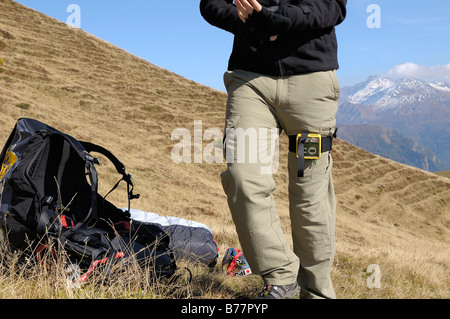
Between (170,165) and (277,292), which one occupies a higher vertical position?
(277,292)

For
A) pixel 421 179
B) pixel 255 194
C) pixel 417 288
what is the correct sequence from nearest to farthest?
pixel 255 194, pixel 417 288, pixel 421 179

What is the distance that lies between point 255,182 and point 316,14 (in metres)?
1.00

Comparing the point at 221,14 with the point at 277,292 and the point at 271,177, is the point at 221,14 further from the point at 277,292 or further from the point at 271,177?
the point at 277,292

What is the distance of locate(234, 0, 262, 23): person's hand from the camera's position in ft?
6.75

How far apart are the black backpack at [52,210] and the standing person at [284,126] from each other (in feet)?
2.63

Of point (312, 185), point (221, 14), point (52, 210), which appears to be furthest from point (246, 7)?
point (52, 210)

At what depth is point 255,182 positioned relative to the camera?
2305mm

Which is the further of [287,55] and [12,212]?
[12,212]

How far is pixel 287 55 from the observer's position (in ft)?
7.95

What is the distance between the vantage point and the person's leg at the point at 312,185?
2.44 metres

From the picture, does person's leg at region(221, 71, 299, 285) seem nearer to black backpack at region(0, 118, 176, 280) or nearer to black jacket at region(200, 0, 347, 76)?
black jacket at region(200, 0, 347, 76)

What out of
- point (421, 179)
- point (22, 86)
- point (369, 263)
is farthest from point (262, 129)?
point (421, 179)
